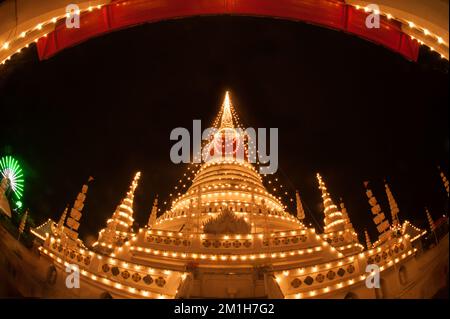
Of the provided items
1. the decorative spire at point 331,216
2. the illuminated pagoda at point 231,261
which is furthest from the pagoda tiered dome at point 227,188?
the decorative spire at point 331,216

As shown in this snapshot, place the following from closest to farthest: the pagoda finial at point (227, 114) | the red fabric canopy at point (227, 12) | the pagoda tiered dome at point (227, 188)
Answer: the red fabric canopy at point (227, 12), the pagoda tiered dome at point (227, 188), the pagoda finial at point (227, 114)

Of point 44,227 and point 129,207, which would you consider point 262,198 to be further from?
point 44,227

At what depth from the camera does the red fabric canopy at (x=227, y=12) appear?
11.3 m

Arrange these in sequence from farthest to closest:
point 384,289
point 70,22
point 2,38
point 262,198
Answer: point 262,198 < point 384,289 < point 70,22 < point 2,38

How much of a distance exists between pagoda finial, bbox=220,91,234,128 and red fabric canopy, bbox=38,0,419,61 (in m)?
26.6

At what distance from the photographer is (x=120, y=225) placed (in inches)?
899

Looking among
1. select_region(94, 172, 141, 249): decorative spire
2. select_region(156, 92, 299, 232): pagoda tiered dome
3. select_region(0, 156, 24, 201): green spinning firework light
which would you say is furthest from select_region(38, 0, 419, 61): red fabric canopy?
select_region(94, 172, 141, 249): decorative spire

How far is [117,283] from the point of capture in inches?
571

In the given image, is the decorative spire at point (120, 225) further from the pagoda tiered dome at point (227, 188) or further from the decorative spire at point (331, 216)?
the decorative spire at point (331, 216)

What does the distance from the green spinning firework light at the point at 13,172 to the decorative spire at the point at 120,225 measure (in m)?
4.46

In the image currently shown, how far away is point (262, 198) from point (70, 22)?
19.3m

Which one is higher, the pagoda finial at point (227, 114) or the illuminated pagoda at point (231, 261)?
the pagoda finial at point (227, 114)

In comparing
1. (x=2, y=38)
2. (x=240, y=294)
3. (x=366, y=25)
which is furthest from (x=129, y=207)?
(x=366, y=25)
